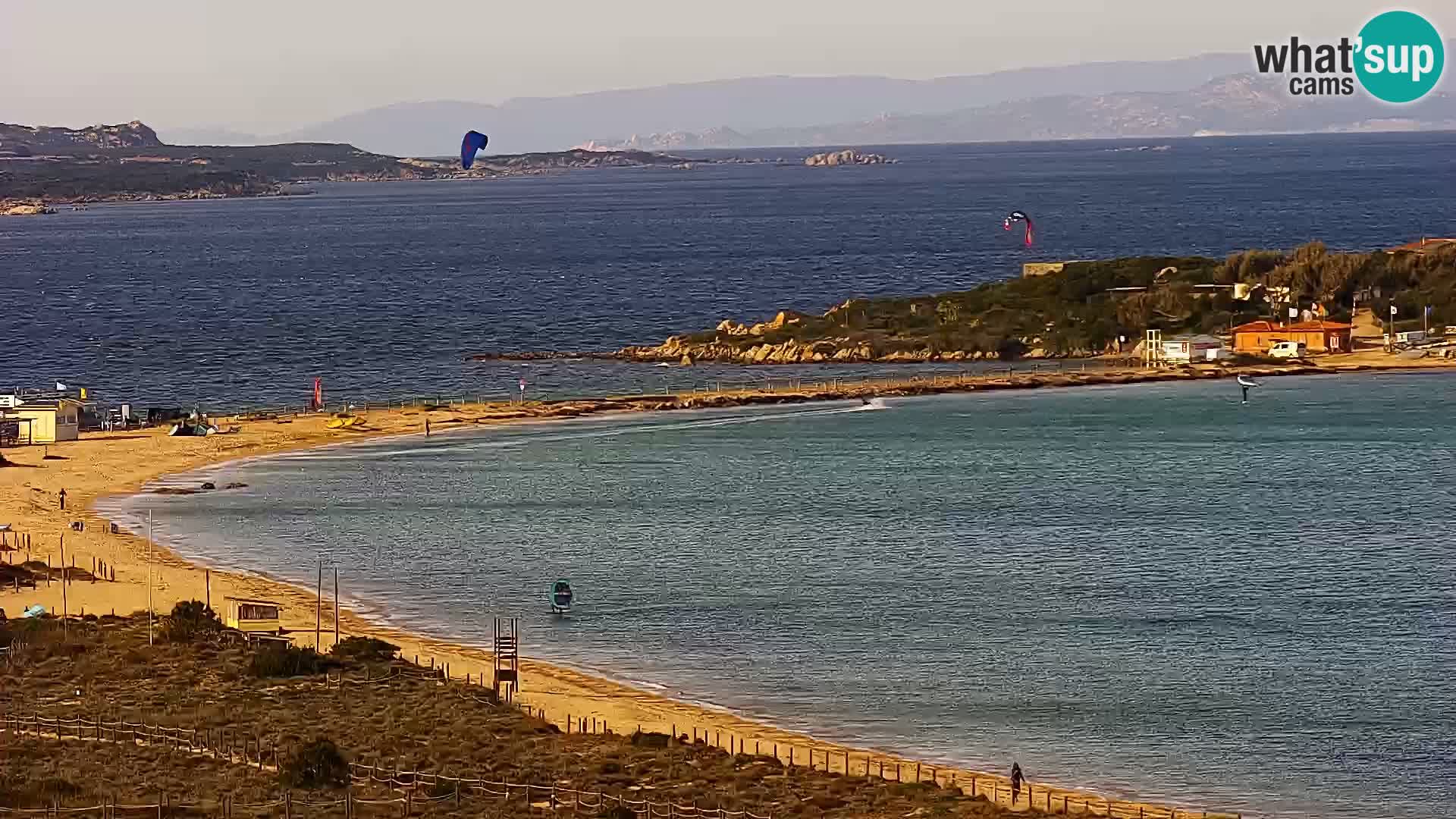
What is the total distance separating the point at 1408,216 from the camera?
6560 inches

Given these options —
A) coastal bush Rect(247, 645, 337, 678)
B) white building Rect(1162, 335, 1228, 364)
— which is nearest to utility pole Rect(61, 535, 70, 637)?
coastal bush Rect(247, 645, 337, 678)

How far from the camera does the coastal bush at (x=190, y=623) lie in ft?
112

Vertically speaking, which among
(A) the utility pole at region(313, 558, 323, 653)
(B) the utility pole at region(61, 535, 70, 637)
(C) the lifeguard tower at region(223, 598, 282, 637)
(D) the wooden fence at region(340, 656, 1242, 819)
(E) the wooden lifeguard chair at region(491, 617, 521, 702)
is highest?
(B) the utility pole at region(61, 535, 70, 637)

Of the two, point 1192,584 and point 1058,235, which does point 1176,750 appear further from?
point 1058,235

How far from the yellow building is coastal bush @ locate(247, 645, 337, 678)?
3086 cm

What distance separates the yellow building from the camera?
199ft

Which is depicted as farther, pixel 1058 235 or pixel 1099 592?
pixel 1058 235

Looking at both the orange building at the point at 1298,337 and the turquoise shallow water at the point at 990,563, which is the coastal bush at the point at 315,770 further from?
the orange building at the point at 1298,337

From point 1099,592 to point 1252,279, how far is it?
49675mm

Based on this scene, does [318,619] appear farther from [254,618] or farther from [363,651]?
[363,651]

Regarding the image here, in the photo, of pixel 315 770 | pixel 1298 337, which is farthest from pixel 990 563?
pixel 1298 337

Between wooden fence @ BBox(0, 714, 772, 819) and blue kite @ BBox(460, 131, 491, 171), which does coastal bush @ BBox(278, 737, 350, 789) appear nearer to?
wooden fence @ BBox(0, 714, 772, 819)

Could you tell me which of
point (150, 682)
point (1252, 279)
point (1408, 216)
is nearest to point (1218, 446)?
point (1252, 279)

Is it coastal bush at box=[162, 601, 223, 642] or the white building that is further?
the white building
